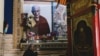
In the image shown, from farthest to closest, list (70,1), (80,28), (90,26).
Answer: (70,1), (80,28), (90,26)

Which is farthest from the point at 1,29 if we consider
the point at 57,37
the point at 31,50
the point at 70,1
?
the point at 70,1

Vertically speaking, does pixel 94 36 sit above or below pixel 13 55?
above

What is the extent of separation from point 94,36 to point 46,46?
200 centimetres

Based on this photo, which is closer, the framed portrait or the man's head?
the framed portrait

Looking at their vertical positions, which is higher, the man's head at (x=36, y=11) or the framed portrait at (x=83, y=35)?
the man's head at (x=36, y=11)

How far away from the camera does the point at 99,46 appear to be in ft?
7.90

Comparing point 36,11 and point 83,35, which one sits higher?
point 36,11

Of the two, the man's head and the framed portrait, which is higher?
the man's head

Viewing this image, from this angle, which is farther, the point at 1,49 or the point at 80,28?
the point at 1,49

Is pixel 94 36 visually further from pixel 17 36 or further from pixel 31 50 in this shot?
pixel 17 36

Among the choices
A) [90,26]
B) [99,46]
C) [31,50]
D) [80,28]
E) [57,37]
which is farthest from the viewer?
[57,37]

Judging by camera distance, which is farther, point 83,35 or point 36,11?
point 36,11

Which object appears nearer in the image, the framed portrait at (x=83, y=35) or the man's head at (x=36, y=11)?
the framed portrait at (x=83, y=35)

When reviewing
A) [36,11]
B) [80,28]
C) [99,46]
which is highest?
[36,11]
